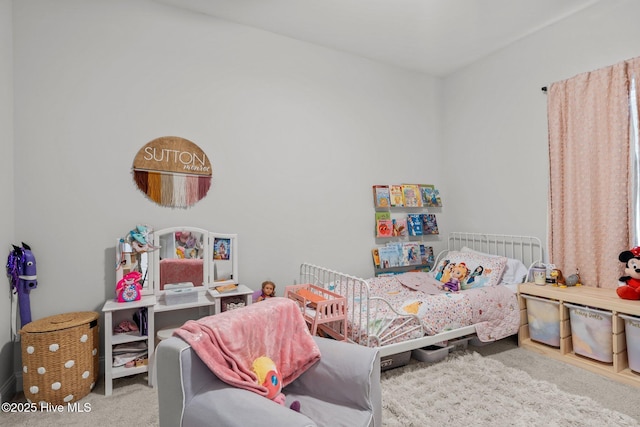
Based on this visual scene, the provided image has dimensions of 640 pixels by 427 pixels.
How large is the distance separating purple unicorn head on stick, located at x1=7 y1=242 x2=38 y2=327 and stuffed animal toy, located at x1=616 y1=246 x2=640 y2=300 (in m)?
4.08

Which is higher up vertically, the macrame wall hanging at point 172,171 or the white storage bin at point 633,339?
the macrame wall hanging at point 172,171

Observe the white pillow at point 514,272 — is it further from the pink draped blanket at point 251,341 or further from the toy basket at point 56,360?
the toy basket at point 56,360

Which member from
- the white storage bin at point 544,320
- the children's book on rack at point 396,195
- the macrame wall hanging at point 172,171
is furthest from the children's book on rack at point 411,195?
the macrame wall hanging at point 172,171

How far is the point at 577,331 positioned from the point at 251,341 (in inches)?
101

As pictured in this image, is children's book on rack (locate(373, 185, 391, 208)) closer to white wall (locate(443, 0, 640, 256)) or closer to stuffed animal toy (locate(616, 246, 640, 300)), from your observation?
white wall (locate(443, 0, 640, 256))

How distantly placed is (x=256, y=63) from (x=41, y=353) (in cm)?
267

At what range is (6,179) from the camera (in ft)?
7.21

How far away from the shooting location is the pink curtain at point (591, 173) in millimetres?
2609

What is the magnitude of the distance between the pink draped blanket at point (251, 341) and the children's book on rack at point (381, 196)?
2.09 meters

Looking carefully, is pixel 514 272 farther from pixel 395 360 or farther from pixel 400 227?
pixel 395 360

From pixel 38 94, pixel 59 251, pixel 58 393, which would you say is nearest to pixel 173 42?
pixel 38 94

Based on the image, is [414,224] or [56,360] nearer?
[56,360]

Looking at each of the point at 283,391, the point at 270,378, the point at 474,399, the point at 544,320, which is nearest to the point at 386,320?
the point at 474,399

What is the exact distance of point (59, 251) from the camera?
240 cm
